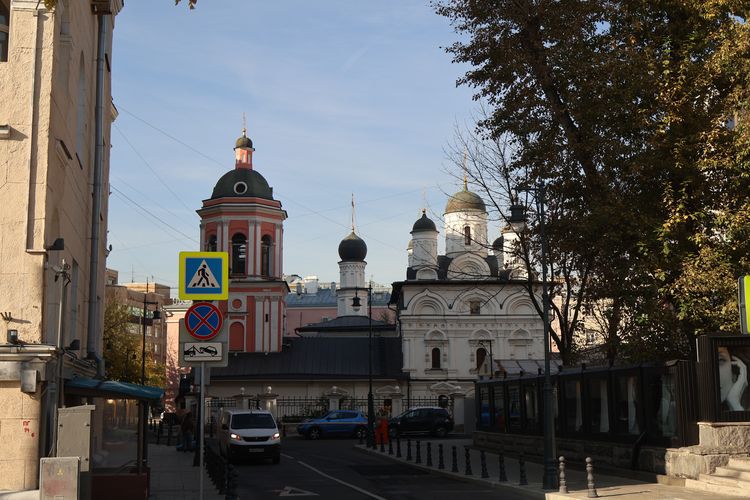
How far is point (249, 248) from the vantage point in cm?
6800

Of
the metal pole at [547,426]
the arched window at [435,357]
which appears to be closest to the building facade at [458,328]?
the arched window at [435,357]

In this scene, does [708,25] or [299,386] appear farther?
[299,386]

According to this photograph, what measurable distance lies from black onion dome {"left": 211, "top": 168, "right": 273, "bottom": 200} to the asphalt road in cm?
3713

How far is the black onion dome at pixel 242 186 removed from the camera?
222 feet

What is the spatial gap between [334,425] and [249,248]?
21484 millimetres

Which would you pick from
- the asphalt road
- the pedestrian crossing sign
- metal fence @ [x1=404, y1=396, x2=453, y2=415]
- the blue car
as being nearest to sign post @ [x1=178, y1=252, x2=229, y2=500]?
the pedestrian crossing sign

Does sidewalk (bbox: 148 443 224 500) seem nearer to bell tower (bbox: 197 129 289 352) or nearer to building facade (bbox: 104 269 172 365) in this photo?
bell tower (bbox: 197 129 289 352)

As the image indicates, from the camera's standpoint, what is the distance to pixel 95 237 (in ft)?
65.8

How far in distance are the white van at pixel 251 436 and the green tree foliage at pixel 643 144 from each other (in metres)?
11.5

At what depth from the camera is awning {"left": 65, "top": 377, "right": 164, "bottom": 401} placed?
1527cm

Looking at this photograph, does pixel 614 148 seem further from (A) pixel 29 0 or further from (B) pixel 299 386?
(B) pixel 299 386

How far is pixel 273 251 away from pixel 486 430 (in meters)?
36.8

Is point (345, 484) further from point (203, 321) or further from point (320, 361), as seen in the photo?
point (320, 361)

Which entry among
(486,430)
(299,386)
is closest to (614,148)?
(486,430)
